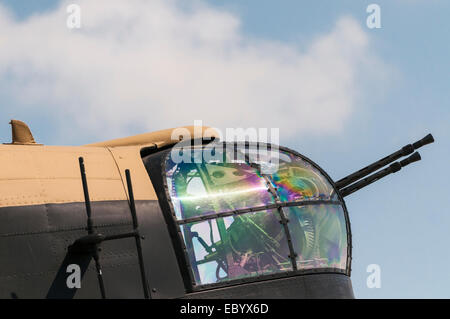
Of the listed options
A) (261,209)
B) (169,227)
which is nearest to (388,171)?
(261,209)

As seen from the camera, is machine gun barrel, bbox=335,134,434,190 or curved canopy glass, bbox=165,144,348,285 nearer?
curved canopy glass, bbox=165,144,348,285

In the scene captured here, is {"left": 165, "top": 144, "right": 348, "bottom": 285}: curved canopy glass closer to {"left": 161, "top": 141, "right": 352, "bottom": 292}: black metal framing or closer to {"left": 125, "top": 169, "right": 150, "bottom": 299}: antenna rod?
{"left": 161, "top": 141, "right": 352, "bottom": 292}: black metal framing

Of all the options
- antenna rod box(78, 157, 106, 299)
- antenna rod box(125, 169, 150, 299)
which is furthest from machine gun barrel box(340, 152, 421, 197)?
antenna rod box(78, 157, 106, 299)

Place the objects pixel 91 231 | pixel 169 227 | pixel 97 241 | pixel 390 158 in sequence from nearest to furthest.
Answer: pixel 97 241
pixel 91 231
pixel 169 227
pixel 390 158

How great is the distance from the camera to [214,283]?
8891 millimetres

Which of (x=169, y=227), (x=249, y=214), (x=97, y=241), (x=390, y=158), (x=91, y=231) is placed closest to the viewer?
(x=97, y=241)

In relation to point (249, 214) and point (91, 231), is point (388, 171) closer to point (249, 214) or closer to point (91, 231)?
point (249, 214)

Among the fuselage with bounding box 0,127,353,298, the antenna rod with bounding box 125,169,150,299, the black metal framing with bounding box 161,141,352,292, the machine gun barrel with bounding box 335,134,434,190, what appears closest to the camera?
the antenna rod with bounding box 125,169,150,299

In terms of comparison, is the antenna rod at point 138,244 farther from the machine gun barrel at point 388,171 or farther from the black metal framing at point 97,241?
the machine gun barrel at point 388,171

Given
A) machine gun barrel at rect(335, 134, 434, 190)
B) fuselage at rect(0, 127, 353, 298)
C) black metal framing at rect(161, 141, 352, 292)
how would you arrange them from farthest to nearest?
machine gun barrel at rect(335, 134, 434, 190) → black metal framing at rect(161, 141, 352, 292) → fuselage at rect(0, 127, 353, 298)

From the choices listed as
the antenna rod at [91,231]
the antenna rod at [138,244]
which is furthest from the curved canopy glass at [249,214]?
the antenna rod at [91,231]
